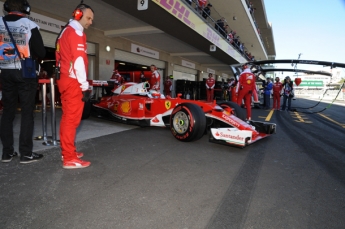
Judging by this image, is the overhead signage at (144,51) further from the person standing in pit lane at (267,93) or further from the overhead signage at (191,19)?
the person standing in pit lane at (267,93)

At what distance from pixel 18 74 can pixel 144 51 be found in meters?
12.9

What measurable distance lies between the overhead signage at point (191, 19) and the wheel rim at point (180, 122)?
17.1 feet

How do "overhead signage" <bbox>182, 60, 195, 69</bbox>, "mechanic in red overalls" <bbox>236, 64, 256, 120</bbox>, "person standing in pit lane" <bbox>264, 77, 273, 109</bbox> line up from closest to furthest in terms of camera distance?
"mechanic in red overalls" <bbox>236, 64, 256, 120</bbox> → "person standing in pit lane" <bbox>264, 77, 273, 109</bbox> → "overhead signage" <bbox>182, 60, 195, 69</bbox>

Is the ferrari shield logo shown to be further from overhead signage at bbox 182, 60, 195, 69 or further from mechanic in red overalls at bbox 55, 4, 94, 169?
overhead signage at bbox 182, 60, 195, 69

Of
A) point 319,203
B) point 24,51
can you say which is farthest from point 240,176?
point 24,51

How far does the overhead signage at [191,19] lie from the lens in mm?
8816

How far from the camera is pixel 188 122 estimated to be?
13.4 ft

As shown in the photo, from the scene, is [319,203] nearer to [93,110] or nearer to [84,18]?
[84,18]

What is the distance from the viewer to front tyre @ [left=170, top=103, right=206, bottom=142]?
13.1 feet

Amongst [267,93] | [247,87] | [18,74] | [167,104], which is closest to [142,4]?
[247,87]

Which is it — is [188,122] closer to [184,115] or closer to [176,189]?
[184,115]

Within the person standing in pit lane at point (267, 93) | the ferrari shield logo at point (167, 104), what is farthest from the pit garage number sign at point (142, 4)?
the person standing in pit lane at point (267, 93)

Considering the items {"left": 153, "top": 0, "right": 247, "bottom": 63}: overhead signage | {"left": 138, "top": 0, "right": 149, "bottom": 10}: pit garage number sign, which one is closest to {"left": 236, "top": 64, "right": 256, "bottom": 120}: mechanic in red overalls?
{"left": 138, "top": 0, "right": 149, "bottom": 10}: pit garage number sign

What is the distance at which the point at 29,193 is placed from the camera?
6.99 feet
